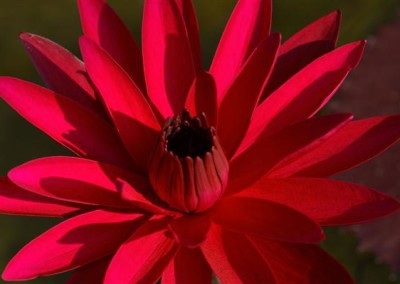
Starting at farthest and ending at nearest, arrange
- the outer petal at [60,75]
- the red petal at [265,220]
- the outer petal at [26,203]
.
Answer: the outer petal at [60,75]
the outer petal at [26,203]
the red petal at [265,220]

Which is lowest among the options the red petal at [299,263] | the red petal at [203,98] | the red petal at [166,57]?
the red petal at [299,263]

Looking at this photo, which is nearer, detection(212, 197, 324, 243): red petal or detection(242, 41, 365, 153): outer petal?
detection(212, 197, 324, 243): red petal

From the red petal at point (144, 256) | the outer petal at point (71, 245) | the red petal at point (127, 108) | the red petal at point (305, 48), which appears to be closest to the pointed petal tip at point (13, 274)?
the outer petal at point (71, 245)

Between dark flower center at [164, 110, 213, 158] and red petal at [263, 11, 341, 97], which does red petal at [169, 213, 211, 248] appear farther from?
red petal at [263, 11, 341, 97]

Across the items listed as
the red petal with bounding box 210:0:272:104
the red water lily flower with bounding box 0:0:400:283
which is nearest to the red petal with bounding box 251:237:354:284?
the red water lily flower with bounding box 0:0:400:283

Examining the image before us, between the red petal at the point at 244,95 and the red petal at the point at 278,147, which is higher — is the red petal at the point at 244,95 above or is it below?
above

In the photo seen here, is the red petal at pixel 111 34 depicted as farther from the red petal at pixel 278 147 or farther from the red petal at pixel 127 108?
the red petal at pixel 278 147

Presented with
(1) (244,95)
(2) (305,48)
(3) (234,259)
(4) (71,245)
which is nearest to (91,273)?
(4) (71,245)

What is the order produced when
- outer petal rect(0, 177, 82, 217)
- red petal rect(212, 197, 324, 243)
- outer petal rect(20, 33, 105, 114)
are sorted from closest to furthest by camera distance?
red petal rect(212, 197, 324, 243), outer petal rect(0, 177, 82, 217), outer petal rect(20, 33, 105, 114)
